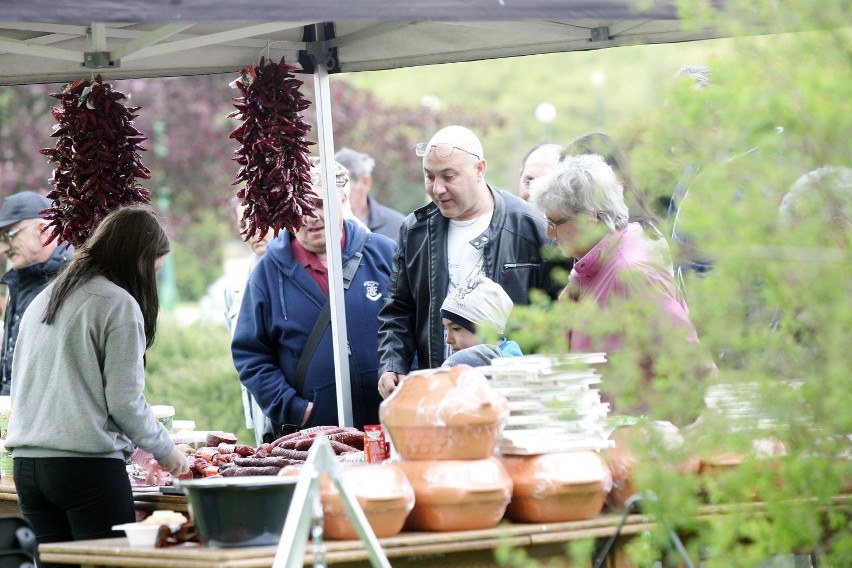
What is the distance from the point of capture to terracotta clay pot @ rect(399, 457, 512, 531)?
3338 mm

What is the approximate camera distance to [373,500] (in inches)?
128

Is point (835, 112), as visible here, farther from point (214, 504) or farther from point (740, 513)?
point (214, 504)

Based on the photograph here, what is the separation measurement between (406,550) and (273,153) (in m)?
2.30

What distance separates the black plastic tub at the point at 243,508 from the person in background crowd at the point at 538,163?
3.48 meters

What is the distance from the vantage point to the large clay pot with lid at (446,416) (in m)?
3.36

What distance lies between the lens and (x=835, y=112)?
2217mm

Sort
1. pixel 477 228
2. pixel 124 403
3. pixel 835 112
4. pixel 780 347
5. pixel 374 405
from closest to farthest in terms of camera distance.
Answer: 1. pixel 835 112
2. pixel 780 347
3. pixel 124 403
4. pixel 477 228
5. pixel 374 405

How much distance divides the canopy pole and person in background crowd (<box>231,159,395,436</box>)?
211mm

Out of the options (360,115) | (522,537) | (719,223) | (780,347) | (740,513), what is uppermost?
(360,115)

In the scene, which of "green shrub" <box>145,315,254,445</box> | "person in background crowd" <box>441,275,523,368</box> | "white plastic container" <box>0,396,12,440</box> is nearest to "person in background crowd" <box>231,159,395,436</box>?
"white plastic container" <box>0,396,12,440</box>

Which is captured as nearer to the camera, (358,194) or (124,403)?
(124,403)

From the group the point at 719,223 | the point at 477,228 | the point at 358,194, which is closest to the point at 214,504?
the point at 719,223

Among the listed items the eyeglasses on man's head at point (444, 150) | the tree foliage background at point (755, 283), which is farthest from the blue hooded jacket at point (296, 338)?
the tree foliage background at point (755, 283)

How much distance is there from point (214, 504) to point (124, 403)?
1043mm
